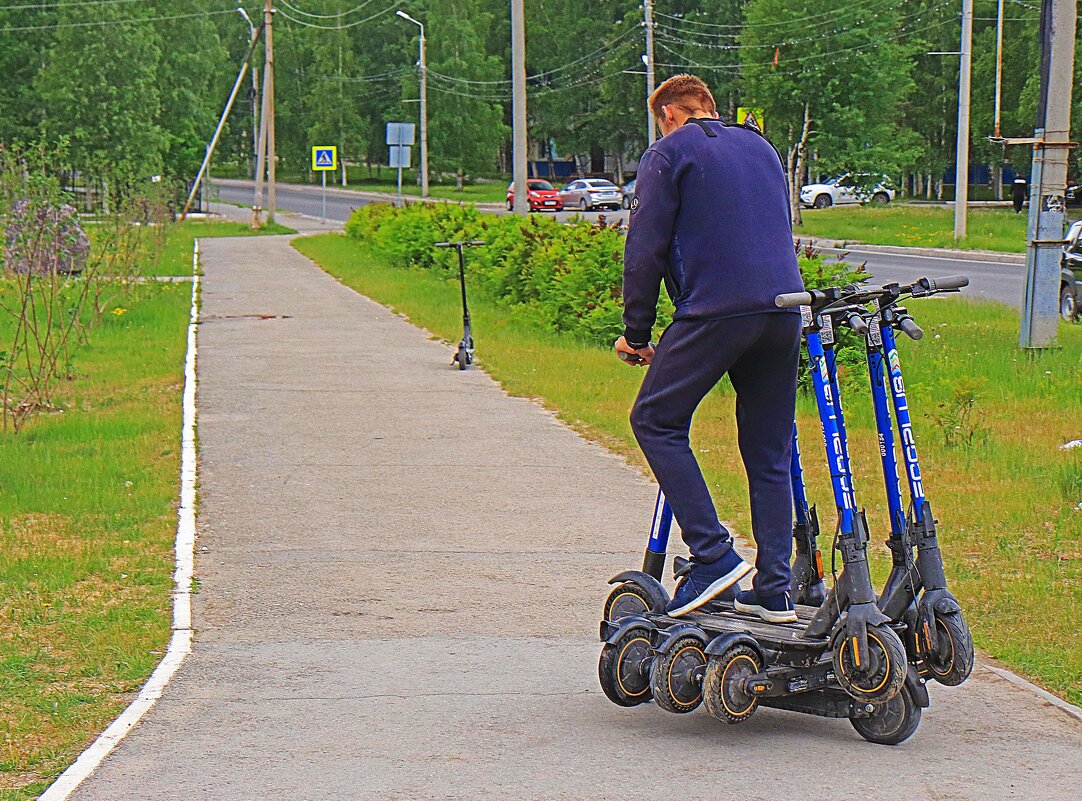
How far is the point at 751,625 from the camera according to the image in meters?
4.86

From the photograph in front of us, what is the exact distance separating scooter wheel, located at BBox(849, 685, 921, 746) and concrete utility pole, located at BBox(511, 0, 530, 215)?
19.8 meters

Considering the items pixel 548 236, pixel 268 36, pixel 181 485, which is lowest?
pixel 181 485

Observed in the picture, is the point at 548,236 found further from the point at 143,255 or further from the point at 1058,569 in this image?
the point at 1058,569

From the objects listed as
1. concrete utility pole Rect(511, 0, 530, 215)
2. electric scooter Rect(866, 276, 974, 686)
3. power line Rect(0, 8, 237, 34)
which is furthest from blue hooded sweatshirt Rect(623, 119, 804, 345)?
power line Rect(0, 8, 237, 34)

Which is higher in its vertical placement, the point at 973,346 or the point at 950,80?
the point at 950,80

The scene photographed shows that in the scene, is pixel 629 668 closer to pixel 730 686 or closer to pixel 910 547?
pixel 730 686

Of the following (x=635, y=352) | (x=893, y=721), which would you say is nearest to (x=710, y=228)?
(x=635, y=352)

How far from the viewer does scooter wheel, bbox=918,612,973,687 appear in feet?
15.3

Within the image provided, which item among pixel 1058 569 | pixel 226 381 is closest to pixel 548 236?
pixel 226 381

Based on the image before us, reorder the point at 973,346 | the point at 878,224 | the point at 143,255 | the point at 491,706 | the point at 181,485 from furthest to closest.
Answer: the point at 878,224 → the point at 143,255 → the point at 973,346 → the point at 181,485 → the point at 491,706

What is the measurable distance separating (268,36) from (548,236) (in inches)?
1225

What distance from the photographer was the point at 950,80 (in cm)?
7600

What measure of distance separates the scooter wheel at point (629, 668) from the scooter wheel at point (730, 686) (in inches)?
12.1

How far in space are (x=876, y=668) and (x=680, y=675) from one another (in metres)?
0.61
